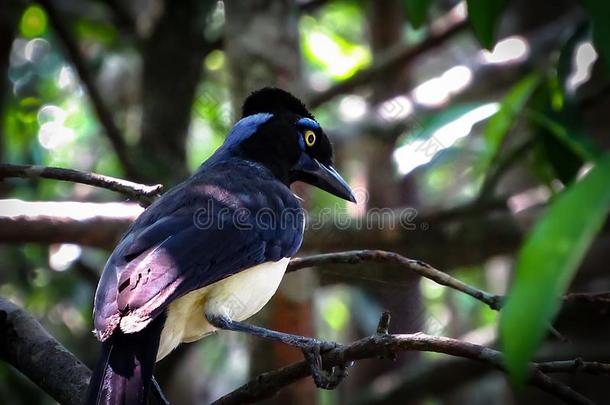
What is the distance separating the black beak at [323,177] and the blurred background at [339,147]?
14.5 inches

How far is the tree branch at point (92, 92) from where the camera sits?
5828 millimetres

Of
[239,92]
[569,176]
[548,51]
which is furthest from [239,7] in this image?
[548,51]

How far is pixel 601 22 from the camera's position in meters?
2.80

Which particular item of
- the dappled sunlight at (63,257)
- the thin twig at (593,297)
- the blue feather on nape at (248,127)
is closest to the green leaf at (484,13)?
the thin twig at (593,297)

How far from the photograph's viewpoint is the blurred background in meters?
4.68

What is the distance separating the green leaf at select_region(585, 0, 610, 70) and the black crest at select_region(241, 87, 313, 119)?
1.65 metres

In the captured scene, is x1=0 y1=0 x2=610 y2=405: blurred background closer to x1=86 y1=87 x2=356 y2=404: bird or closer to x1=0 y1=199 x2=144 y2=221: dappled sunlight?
x1=0 y1=199 x2=144 y2=221: dappled sunlight

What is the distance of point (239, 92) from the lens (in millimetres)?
5043

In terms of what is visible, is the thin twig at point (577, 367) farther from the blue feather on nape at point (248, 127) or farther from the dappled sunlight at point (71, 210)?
the dappled sunlight at point (71, 210)

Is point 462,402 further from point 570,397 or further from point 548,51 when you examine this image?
point 570,397

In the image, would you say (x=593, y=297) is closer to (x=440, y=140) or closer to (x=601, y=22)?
(x=601, y=22)

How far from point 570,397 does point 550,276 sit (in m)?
0.94

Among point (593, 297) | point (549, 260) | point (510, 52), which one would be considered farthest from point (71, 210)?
point (510, 52)

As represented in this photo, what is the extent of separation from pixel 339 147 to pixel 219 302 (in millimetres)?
3605
